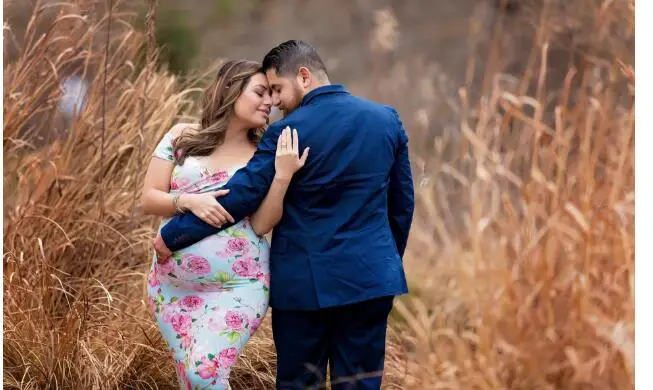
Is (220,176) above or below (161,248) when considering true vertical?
above

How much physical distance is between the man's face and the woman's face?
4 cm

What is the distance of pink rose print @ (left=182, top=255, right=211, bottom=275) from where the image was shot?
302cm

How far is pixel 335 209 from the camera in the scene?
9.63 feet

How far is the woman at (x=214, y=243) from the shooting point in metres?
3.00

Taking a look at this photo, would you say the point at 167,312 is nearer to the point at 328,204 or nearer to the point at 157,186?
the point at 157,186

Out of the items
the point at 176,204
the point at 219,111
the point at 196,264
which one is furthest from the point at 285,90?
the point at 196,264

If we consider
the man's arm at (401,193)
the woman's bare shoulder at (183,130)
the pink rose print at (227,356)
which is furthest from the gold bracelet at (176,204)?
the man's arm at (401,193)

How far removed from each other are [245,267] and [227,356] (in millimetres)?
277

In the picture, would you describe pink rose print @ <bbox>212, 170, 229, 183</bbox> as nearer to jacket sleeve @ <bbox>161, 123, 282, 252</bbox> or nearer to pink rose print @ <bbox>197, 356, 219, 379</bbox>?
jacket sleeve @ <bbox>161, 123, 282, 252</bbox>

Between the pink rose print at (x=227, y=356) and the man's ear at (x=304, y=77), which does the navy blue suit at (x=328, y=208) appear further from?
the pink rose print at (x=227, y=356)

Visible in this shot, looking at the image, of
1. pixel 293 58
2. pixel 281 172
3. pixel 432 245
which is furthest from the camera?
pixel 432 245

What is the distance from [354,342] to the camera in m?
3.03

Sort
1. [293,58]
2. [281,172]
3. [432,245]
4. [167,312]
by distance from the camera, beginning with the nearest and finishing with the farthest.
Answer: [281,172] → [293,58] → [167,312] → [432,245]
